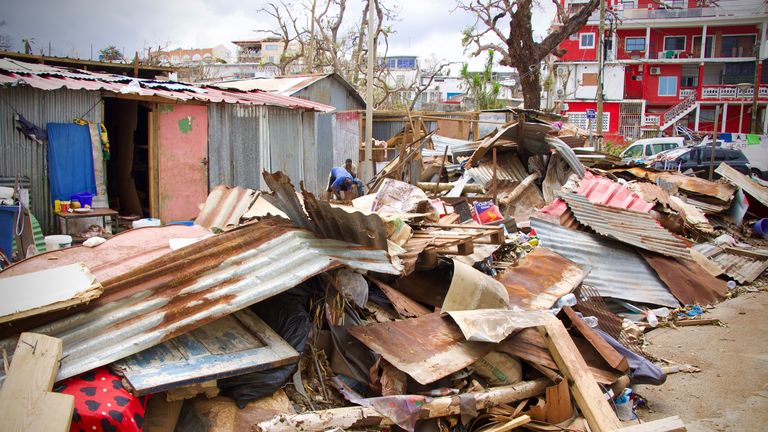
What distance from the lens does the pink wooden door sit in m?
10.4

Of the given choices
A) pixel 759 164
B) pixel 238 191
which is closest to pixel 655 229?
pixel 238 191

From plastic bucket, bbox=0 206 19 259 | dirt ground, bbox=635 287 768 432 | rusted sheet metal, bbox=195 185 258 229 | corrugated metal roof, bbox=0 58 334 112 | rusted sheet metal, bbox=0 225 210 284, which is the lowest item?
dirt ground, bbox=635 287 768 432

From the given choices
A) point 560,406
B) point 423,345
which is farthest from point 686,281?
point 423,345

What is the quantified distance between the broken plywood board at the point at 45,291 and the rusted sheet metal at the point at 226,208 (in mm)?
2067

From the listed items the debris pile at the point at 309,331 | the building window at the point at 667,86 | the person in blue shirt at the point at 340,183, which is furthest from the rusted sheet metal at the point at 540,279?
the building window at the point at 667,86

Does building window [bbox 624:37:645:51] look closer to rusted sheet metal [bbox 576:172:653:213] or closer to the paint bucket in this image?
the paint bucket

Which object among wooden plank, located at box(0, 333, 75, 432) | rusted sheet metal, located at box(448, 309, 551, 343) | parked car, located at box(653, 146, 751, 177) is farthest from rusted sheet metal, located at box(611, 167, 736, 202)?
wooden plank, located at box(0, 333, 75, 432)

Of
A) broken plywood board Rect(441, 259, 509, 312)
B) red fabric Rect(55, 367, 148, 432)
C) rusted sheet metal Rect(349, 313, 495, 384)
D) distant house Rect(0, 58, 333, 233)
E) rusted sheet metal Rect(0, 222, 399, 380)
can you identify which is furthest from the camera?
distant house Rect(0, 58, 333, 233)

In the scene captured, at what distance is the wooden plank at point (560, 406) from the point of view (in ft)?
14.7

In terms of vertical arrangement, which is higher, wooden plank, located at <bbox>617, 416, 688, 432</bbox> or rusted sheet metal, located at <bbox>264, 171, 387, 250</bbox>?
rusted sheet metal, located at <bbox>264, 171, 387, 250</bbox>

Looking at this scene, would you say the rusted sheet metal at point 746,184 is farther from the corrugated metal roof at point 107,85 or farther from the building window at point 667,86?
the building window at point 667,86

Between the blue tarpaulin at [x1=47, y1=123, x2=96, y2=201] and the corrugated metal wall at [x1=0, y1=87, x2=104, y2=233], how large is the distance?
10 centimetres

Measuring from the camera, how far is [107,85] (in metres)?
9.12

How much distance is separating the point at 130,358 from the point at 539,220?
652 cm
